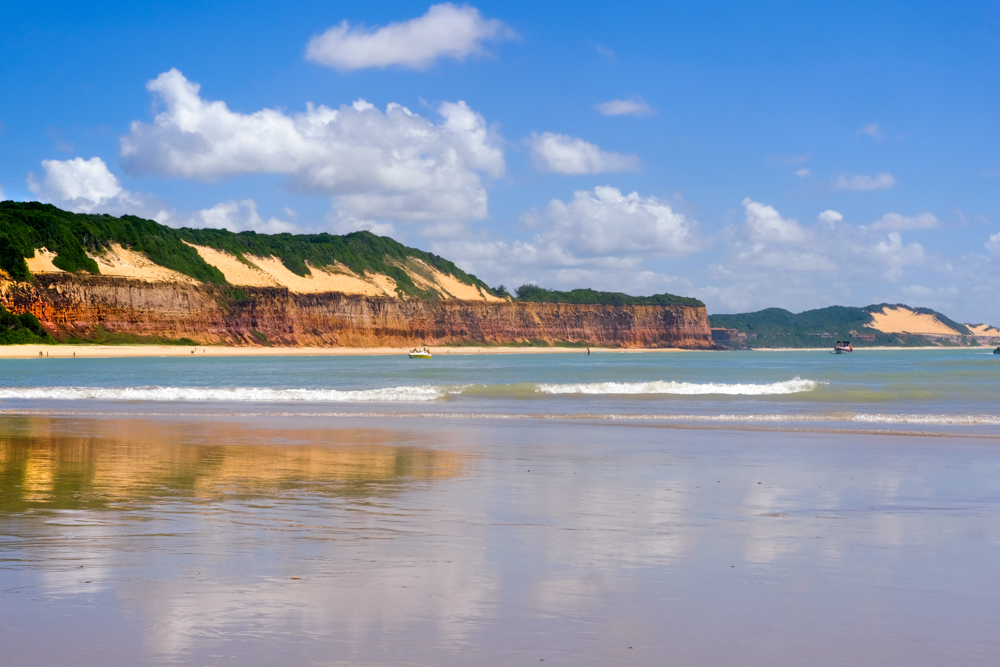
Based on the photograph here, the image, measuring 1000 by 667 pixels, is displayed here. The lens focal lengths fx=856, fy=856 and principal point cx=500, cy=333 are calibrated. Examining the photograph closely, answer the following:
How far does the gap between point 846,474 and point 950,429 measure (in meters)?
9.00

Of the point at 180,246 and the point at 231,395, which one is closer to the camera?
the point at 231,395

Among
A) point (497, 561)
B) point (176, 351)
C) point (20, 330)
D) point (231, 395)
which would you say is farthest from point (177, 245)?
point (497, 561)

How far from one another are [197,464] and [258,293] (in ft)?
391

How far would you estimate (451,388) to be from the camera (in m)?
32.9

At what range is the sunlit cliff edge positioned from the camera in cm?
10262

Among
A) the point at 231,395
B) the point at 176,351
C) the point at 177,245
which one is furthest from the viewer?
the point at 177,245

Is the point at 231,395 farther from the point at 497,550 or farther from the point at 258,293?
the point at 258,293

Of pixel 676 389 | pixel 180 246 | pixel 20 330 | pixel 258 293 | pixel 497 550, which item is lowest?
pixel 497 550

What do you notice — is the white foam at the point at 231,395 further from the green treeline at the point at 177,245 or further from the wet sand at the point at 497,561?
the green treeline at the point at 177,245

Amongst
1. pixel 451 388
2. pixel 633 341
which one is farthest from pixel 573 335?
→ pixel 451 388

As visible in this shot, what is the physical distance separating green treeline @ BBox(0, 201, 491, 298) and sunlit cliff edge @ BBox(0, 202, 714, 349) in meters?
0.24

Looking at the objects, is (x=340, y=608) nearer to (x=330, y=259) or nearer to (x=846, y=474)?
(x=846, y=474)

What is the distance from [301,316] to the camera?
130125mm

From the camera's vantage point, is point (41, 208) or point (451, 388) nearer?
point (451, 388)
